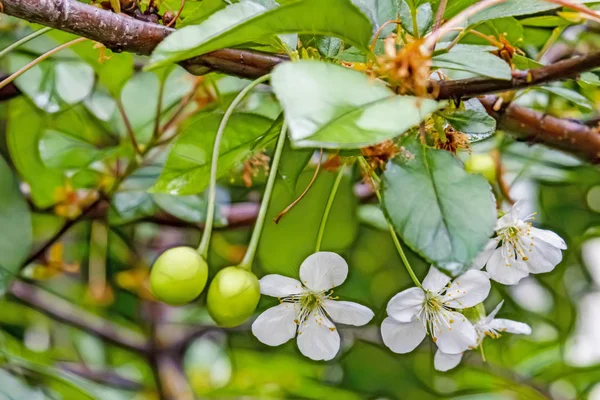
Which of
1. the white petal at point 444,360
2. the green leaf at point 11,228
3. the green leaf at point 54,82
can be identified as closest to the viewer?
the white petal at point 444,360

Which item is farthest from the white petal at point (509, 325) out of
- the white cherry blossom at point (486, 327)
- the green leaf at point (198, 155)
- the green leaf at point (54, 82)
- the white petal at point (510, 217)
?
the green leaf at point (54, 82)

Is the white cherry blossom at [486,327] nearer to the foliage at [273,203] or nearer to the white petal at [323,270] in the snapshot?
the foliage at [273,203]

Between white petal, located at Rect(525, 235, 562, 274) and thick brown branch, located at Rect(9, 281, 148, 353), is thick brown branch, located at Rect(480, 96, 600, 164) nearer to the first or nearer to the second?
white petal, located at Rect(525, 235, 562, 274)

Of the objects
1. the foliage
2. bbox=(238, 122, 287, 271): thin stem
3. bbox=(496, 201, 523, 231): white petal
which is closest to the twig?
the foliage

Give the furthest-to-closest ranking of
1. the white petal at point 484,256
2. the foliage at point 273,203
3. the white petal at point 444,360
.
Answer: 1. the white petal at point 444,360
2. the white petal at point 484,256
3. the foliage at point 273,203

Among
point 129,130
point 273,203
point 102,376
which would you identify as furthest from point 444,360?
point 102,376

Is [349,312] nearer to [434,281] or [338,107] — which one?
[434,281]
